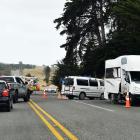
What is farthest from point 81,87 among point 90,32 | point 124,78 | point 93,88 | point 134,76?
point 90,32

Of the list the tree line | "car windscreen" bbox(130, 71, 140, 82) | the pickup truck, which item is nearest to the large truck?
"car windscreen" bbox(130, 71, 140, 82)

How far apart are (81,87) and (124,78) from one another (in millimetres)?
14604

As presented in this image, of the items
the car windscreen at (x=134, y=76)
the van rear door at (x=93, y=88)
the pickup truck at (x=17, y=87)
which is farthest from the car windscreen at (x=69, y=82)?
the car windscreen at (x=134, y=76)

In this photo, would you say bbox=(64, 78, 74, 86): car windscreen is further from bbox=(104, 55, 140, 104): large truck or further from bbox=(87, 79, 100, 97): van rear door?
bbox=(104, 55, 140, 104): large truck

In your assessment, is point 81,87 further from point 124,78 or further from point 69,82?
point 124,78

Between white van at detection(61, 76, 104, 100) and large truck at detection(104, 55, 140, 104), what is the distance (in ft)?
35.2

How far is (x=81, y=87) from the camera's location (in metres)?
50.6

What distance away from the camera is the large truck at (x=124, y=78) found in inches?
1387

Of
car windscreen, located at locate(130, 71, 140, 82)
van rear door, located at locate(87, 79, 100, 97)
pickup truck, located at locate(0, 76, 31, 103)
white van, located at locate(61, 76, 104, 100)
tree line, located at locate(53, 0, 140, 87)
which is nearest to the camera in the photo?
car windscreen, located at locate(130, 71, 140, 82)

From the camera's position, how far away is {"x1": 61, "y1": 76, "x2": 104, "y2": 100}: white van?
166 ft

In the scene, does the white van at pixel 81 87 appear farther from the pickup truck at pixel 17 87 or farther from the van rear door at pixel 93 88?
the pickup truck at pixel 17 87

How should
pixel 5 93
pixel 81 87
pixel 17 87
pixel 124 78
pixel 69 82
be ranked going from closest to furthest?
pixel 5 93, pixel 124 78, pixel 17 87, pixel 81 87, pixel 69 82

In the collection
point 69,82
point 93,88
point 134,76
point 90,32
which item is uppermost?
point 90,32

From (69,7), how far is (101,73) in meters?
8.54
